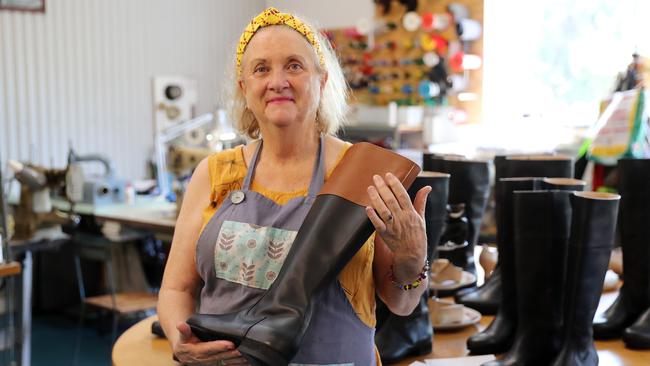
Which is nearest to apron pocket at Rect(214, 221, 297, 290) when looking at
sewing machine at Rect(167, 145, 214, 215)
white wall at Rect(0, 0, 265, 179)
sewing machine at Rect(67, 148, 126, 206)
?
sewing machine at Rect(167, 145, 214, 215)

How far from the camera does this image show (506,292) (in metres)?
1.84

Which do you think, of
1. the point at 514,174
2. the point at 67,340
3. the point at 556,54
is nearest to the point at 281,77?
the point at 514,174

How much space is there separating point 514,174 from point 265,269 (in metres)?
1.08

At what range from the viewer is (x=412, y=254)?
4.30 feet

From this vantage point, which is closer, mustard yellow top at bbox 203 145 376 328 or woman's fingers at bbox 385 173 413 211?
woman's fingers at bbox 385 173 413 211

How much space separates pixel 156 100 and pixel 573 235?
6188mm

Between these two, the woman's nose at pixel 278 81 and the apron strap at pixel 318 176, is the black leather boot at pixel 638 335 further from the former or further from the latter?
the woman's nose at pixel 278 81

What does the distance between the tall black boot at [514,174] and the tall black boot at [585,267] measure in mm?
491

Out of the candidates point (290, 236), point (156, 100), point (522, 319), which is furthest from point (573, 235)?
point (156, 100)

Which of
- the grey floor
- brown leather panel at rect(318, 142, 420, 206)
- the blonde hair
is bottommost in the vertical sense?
the grey floor

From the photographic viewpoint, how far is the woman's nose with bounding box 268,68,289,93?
138cm

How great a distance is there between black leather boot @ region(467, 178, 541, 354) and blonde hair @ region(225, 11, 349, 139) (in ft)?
1.61

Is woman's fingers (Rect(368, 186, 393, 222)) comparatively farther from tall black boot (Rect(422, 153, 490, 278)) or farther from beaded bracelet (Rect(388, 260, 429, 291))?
tall black boot (Rect(422, 153, 490, 278))

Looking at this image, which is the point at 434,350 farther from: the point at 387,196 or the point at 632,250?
the point at 387,196
